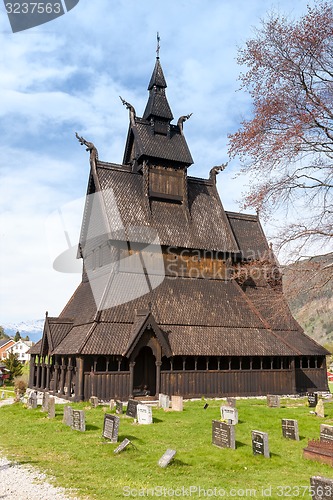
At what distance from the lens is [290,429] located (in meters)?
16.3

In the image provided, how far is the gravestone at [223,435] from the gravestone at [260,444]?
2.78 ft

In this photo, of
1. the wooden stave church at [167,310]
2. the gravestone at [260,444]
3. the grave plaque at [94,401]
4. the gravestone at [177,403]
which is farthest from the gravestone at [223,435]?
the grave plaque at [94,401]

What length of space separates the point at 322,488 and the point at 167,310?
69.6 ft

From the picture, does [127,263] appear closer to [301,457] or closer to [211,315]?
[211,315]

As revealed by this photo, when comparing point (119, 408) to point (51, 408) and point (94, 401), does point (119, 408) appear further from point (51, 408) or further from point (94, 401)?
point (51, 408)

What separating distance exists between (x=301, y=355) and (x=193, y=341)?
325 inches

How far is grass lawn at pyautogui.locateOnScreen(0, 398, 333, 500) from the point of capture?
10.6 m

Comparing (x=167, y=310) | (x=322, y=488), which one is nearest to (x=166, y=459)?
(x=322, y=488)

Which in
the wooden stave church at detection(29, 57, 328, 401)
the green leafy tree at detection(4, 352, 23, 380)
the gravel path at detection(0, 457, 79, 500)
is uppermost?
the wooden stave church at detection(29, 57, 328, 401)

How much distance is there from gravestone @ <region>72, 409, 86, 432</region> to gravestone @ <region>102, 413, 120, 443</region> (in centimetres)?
173

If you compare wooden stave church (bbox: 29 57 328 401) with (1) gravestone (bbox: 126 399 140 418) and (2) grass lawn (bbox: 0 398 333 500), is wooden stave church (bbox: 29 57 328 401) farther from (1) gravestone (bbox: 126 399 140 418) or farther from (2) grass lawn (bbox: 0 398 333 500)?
(2) grass lawn (bbox: 0 398 333 500)

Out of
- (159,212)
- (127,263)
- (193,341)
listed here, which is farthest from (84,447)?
(159,212)

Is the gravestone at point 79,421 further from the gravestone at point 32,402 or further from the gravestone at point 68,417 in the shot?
the gravestone at point 32,402

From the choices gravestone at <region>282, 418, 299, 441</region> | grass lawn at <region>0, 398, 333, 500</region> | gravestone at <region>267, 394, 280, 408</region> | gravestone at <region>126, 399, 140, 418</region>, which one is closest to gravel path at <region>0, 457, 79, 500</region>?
grass lawn at <region>0, 398, 333, 500</region>
